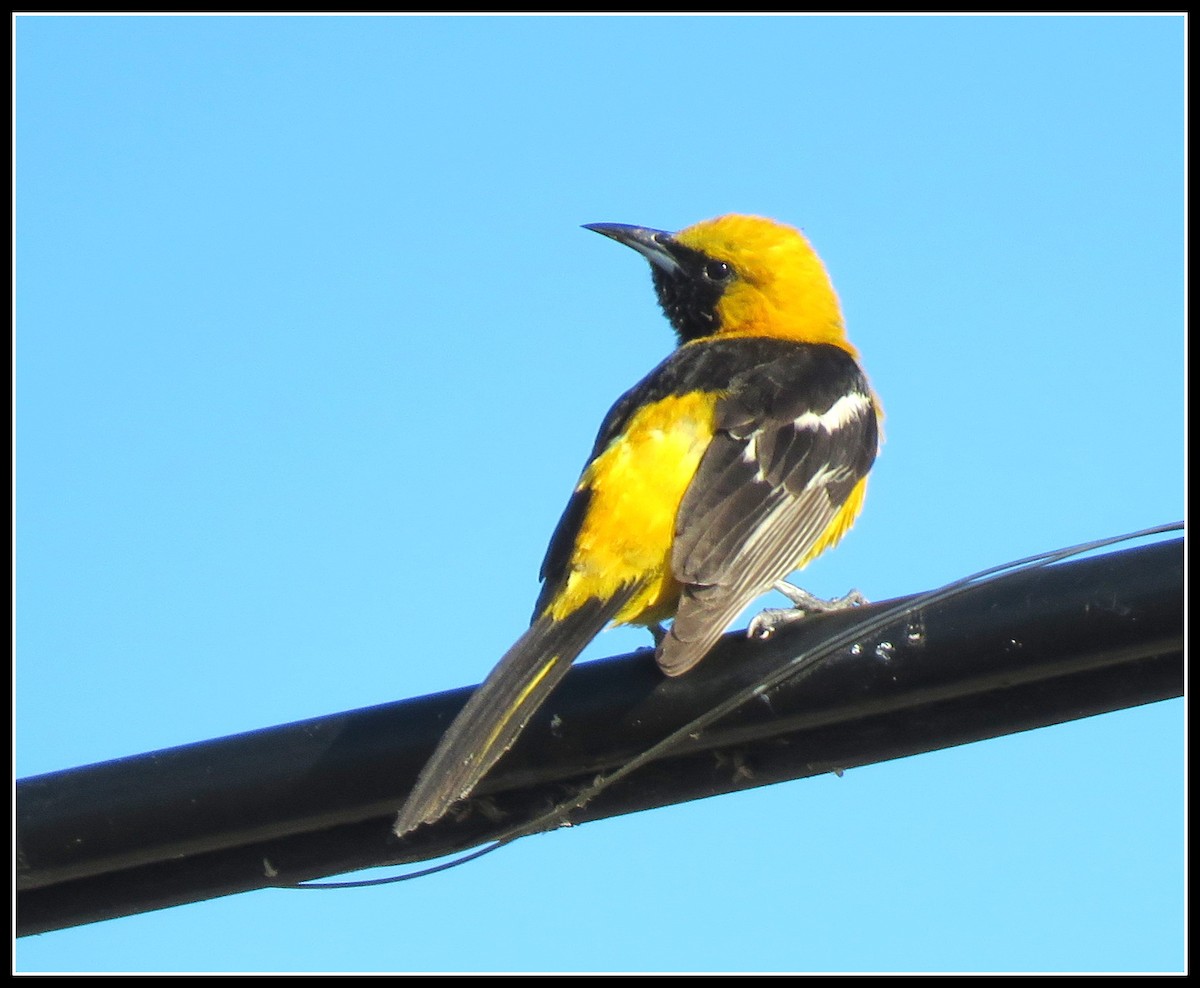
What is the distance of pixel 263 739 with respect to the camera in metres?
3.53

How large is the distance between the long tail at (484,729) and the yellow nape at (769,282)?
3.43m

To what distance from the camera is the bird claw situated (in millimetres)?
4590

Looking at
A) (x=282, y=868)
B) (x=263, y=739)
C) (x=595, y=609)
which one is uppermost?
(x=595, y=609)

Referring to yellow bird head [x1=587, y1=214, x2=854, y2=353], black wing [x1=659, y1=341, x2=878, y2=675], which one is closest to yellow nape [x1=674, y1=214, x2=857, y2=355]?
yellow bird head [x1=587, y1=214, x2=854, y2=353]

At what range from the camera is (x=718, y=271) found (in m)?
7.60

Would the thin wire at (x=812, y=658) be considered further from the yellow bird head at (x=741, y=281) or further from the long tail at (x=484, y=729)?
Result: the yellow bird head at (x=741, y=281)

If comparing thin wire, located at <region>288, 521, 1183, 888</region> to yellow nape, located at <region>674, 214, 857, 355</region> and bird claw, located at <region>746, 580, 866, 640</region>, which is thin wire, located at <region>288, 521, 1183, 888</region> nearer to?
bird claw, located at <region>746, 580, 866, 640</region>

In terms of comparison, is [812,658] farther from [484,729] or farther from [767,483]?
[767,483]

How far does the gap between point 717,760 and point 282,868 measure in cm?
110

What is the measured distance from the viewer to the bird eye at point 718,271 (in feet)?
24.9

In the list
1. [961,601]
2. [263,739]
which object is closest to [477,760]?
[263,739]

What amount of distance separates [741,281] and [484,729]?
4.32 meters

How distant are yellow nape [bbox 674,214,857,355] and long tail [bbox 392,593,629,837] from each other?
11.3 feet
